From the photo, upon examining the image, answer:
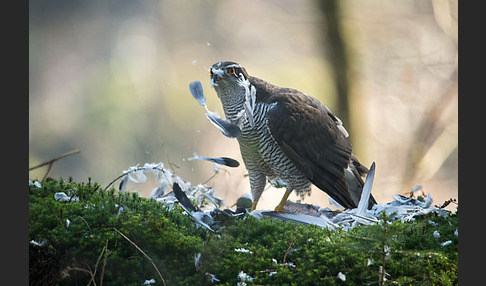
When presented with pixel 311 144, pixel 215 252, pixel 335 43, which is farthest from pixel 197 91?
pixel 335 43

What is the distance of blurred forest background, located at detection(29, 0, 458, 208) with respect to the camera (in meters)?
4.54

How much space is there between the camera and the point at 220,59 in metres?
5.15

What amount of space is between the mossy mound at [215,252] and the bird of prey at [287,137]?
2.17 feet

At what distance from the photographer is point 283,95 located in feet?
9.09

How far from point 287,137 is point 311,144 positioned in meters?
0.16

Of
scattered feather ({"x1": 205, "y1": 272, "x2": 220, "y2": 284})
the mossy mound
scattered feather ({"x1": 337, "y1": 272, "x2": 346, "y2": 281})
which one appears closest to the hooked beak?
the mossy mound

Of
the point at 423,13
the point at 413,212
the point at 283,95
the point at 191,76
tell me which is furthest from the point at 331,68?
the point at 413,212

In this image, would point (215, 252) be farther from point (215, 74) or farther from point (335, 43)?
point (335, 43)

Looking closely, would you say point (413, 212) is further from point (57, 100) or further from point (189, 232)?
point (57, 100)

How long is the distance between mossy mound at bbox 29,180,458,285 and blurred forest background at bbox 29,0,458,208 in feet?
6.40

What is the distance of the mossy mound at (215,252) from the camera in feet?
5.53

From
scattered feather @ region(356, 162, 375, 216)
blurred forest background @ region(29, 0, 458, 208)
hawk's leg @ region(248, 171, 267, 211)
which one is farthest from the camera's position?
blurred forest background @ region(29, 0, 458, 208)

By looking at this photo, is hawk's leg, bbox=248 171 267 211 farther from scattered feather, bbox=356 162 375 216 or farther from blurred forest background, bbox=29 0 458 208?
blurred forest background, bbox=29 0 458 208

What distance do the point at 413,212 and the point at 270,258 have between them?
0.97m
